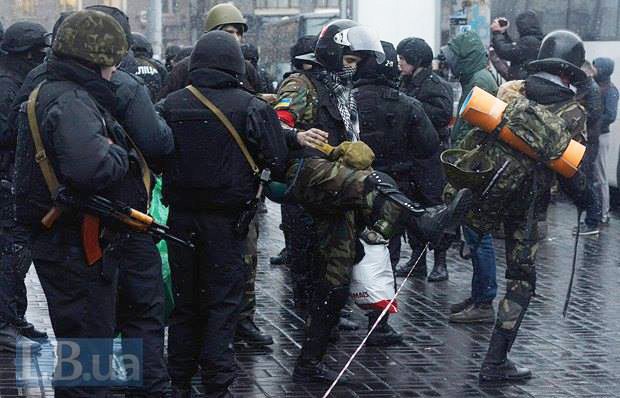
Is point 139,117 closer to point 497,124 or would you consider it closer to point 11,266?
point 497,124

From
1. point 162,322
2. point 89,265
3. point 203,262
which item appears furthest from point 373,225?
point 89,265

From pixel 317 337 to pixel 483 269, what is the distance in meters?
2.26

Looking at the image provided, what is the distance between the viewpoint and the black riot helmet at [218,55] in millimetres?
6367

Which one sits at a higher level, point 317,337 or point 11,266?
point 11,266

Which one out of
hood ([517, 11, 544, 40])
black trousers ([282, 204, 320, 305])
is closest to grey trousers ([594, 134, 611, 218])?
hood ([517, 11, 544, 40])

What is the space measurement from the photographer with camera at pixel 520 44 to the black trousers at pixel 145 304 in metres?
8.74

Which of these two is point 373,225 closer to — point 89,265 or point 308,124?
point 308,124

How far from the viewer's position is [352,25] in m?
7.45

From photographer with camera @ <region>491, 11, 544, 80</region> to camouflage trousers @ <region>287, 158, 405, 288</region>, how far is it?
728cm

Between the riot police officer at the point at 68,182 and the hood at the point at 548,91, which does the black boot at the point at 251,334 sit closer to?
the hood at the point at 548,91

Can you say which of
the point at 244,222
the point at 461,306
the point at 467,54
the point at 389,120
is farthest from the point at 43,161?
the point at 467,54

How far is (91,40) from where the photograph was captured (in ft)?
18.0

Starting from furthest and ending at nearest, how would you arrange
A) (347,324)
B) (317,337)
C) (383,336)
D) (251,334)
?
(347,324) < (383,336) < (251,334) < (317,337)

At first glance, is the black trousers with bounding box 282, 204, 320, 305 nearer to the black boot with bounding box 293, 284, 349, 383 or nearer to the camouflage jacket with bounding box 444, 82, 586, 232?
the black boot with bounding box 293, 284, 349, 383
